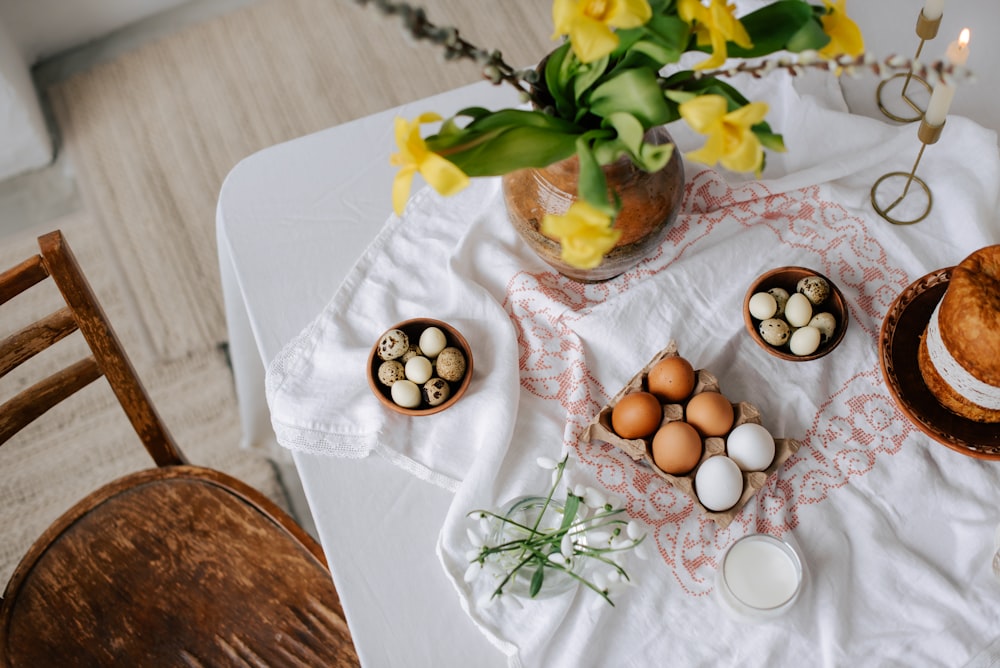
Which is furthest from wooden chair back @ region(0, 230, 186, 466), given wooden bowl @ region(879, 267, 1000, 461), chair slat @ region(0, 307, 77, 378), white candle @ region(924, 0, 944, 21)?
white candle @ region(924, 0, 944, 21)

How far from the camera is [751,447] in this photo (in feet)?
2.59

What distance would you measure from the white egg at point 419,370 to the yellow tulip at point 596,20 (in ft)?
1.25

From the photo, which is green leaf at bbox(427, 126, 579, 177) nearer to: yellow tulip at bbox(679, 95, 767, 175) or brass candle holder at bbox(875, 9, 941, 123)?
yellow tulip at bbox(679, 95, 767, 175)

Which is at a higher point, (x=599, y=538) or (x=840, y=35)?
(x=840, y=35)

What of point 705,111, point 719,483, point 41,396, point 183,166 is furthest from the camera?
point 183,166

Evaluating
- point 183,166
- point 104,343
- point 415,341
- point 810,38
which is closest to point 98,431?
point 183,166

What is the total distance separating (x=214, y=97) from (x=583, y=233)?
1650 millimetres

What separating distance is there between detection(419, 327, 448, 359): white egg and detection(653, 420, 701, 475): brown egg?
0.77 ft

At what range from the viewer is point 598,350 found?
89cm

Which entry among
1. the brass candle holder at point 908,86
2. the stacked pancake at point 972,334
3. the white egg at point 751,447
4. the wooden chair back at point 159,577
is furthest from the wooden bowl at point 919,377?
the wooden chair back at point 159,577

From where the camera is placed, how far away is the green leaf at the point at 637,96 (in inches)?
24.5

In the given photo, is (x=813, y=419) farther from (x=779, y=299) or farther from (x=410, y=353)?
(x=410, y=353)

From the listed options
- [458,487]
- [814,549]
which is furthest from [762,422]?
[458,487]

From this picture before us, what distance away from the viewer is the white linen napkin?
2.59ft
